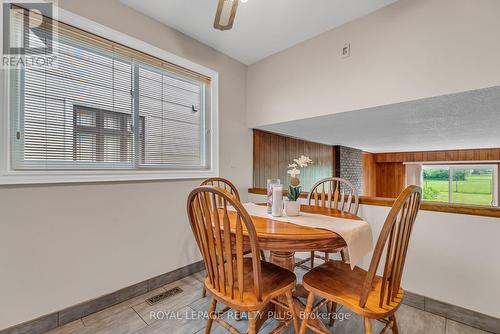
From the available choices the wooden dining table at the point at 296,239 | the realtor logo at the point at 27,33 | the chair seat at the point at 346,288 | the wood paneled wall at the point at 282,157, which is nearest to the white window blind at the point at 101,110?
the realtor logo at the point at 27,33

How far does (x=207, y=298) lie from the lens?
76.3 inches

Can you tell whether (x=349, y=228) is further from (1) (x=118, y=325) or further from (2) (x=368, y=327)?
(1) (x=118, y=325)

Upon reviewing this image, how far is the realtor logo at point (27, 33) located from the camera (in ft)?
4.85

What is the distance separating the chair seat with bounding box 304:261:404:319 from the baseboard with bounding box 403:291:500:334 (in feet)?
2.79

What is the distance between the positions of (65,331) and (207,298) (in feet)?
3.17

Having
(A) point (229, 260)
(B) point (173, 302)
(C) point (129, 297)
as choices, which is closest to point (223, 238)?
(A) point (229, 260)

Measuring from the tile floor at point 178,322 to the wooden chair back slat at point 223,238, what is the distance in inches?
25.1

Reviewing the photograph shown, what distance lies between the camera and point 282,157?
3.67m

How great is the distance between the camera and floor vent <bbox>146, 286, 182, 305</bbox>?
6.24 ft

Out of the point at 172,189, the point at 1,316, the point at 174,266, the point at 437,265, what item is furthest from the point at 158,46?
the point at 437,265

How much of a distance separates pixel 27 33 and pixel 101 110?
622 millimetres

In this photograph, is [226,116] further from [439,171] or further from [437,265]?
[439,171]

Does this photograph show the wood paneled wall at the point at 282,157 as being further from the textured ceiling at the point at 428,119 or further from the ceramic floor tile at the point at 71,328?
the ceramic floor tile at the point at 71,328

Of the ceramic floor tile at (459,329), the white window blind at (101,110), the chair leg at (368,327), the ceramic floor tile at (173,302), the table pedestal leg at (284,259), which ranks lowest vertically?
the ceramic floor tile at (459,329)
